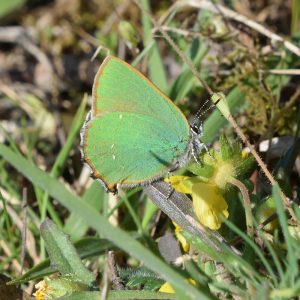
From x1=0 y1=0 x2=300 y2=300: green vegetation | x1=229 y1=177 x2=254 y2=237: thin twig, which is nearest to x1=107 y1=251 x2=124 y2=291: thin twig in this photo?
x1=0 y1=0 x2=300 y2=300: green vegetation

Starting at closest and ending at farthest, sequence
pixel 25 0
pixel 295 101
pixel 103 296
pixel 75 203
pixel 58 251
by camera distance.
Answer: pixel 75 203 → pixel 103 296 → pixel 58 251 → pixel 295 101 → pixel 25 0

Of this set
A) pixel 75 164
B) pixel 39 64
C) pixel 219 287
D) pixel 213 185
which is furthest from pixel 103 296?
pixel 39 64

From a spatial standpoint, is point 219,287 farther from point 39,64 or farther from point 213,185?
point 39,64

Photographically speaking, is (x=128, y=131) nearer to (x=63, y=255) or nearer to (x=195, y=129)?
(x=195, y=129)

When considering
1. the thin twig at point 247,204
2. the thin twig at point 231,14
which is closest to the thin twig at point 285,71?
the thin twig at point 231,14

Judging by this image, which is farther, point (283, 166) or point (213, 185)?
point (283, 166)

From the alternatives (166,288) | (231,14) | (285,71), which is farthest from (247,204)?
(231,14)
